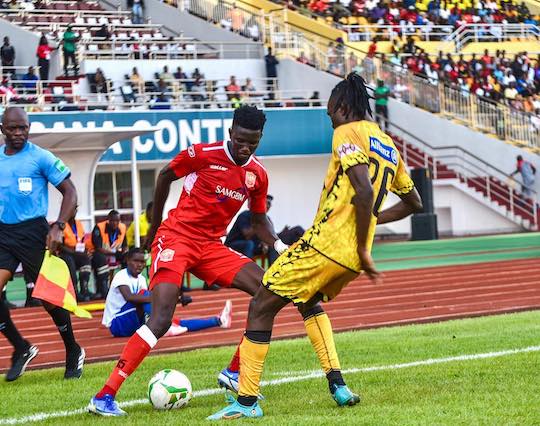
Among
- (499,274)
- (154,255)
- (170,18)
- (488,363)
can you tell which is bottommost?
(499,274)

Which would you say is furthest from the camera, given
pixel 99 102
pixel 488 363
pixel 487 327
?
pixel 99 102

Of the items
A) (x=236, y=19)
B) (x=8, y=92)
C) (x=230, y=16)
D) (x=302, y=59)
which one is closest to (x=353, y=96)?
(x=8, y=92)

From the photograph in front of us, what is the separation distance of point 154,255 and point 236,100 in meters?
26.5

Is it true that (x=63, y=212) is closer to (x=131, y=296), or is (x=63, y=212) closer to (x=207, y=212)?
(x=207, y=212)

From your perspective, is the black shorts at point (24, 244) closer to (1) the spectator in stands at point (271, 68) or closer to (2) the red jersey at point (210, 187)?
(2) the red jersey at point (210, 187)

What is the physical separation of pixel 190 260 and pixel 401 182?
1656 millimetres

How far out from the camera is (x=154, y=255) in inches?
332

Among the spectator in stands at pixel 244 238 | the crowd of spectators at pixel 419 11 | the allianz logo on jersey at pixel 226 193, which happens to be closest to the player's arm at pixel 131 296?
the allianz logo on jersey at pixel 226 193

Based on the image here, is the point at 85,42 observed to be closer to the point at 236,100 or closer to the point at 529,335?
the point at 236,100

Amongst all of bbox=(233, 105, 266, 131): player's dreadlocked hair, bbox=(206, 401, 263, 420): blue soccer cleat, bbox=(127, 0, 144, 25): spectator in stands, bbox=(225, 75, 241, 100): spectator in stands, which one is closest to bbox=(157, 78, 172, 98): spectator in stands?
bbox=(225, 75, 241, 100): spectator in stands

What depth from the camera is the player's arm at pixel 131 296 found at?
12.9m

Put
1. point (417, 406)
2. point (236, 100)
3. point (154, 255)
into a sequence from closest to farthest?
point (417, 406) → point (154, 255) → point (236, 100)

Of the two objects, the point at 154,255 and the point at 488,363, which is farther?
the point at 488,363

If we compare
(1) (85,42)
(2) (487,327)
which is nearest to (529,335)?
(2) (487,327)
